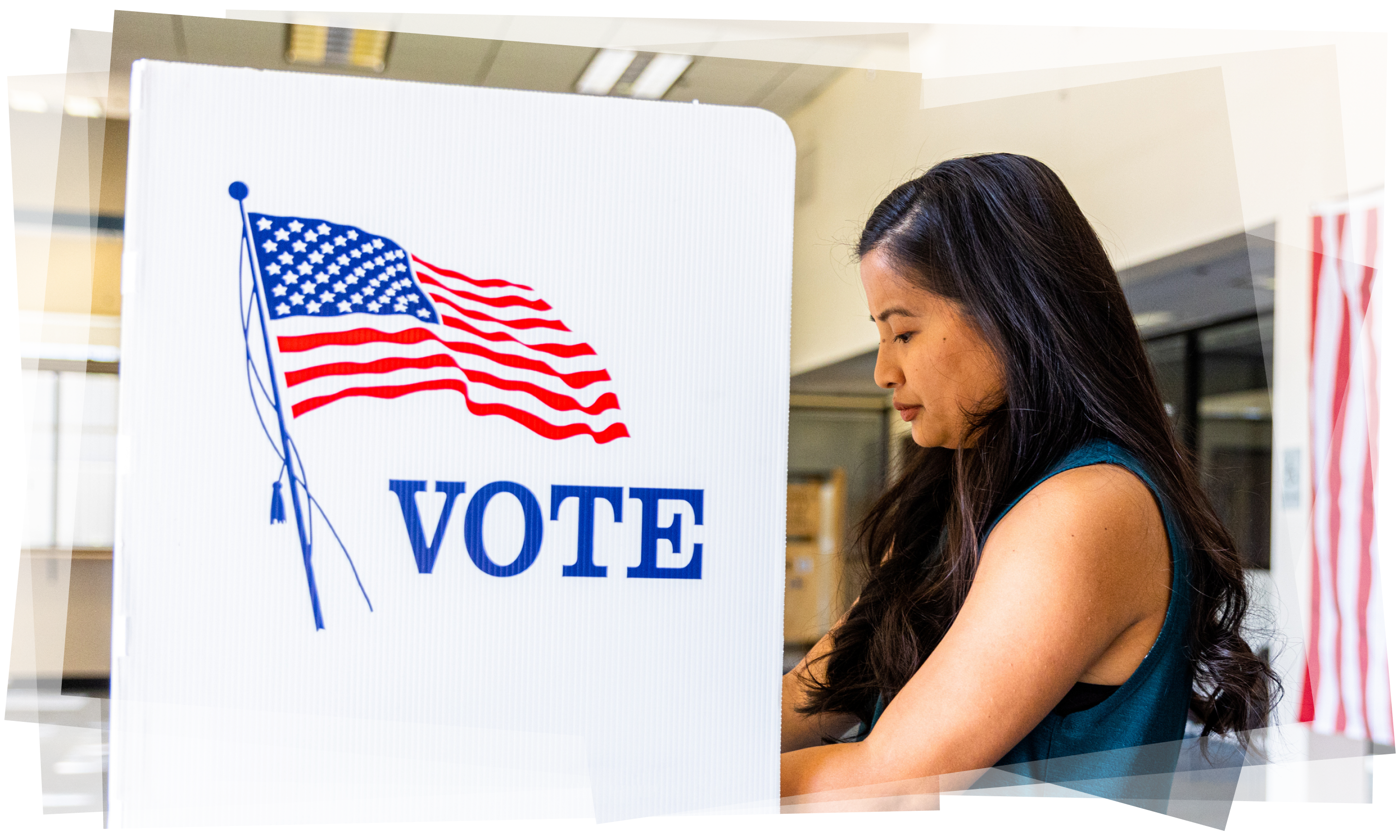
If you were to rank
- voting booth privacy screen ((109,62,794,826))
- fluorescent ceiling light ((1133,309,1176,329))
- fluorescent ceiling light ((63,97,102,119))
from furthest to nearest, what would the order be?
fluorescent ceiling light ((63,97,102,119))
fluorescent ceiling light ((1133,309,1176,329))
voting booth privacy screen ((109,62,794,826))

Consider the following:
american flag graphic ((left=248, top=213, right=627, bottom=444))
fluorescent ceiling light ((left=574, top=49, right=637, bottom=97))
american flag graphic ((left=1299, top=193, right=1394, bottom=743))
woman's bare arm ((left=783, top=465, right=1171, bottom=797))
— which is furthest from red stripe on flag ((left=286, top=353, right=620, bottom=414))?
fluorescent ceiling light ((left=574, top=49, right=637, bottom=97))

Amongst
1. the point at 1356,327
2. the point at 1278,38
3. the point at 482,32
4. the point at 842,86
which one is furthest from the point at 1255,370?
the point at 482,32

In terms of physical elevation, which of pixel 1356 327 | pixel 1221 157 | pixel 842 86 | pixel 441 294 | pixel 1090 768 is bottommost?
pixel 1090 768

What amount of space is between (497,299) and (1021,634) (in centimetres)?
43

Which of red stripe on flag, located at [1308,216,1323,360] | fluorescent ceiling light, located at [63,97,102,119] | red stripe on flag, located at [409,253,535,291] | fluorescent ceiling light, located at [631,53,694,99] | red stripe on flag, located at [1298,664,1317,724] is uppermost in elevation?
fluorescent ceiling light, located at [63,97,102,119]

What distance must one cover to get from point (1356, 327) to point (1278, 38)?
77 centimetres

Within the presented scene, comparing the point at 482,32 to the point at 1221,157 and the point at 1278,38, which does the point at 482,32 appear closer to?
the point at 1278,38

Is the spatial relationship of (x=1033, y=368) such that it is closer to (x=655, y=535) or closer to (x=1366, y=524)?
(x=655, y=535)

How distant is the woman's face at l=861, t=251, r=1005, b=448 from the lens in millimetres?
897

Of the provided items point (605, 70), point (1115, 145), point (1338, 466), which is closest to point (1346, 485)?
point (1338, 466)

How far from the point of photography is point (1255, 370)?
343 centimetres

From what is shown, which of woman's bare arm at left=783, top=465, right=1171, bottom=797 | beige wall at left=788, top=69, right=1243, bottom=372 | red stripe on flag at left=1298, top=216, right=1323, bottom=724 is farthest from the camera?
beige wall at left=788, top=69, right=1243, bottom=372

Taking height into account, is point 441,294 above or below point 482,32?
below

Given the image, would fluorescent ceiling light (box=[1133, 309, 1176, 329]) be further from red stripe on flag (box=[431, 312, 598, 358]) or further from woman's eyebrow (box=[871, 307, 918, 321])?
red stripe on flag (box=[431, 312, 598, 358])
